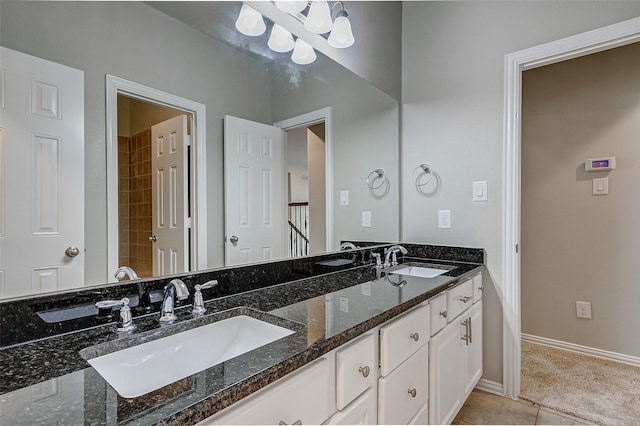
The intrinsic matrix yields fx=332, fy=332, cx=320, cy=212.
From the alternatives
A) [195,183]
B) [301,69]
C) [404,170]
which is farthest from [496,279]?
[195,183]

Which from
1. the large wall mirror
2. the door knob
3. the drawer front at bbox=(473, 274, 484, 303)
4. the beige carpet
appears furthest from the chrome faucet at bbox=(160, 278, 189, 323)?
the beige carpet

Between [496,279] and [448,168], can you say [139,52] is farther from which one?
[496,279]

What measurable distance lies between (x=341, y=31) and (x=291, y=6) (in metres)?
0.36

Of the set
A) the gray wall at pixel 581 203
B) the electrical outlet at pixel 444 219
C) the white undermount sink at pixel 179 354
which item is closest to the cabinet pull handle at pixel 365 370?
the white undermount sink at pixel 179 354

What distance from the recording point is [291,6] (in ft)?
5.04

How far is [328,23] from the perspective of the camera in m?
1.71

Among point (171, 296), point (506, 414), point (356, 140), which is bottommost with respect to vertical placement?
point (506, 414)

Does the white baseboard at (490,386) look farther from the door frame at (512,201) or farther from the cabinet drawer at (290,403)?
the cabinet drawer at (290,403)

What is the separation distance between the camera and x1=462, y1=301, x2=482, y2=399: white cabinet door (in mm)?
1779

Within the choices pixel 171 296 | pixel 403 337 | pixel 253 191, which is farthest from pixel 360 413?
pixel 253 191

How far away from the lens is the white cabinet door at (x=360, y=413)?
34.9 inches

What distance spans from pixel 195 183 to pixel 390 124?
161 cm

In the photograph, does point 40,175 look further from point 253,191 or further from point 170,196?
point 253,191

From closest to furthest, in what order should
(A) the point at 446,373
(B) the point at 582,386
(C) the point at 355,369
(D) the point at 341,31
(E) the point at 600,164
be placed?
(C) the point at 355,369 → (A) the point at 446,373 → (D) the point at 341,31 → (B) the point at 582,386 → (E) the point at 600,164
